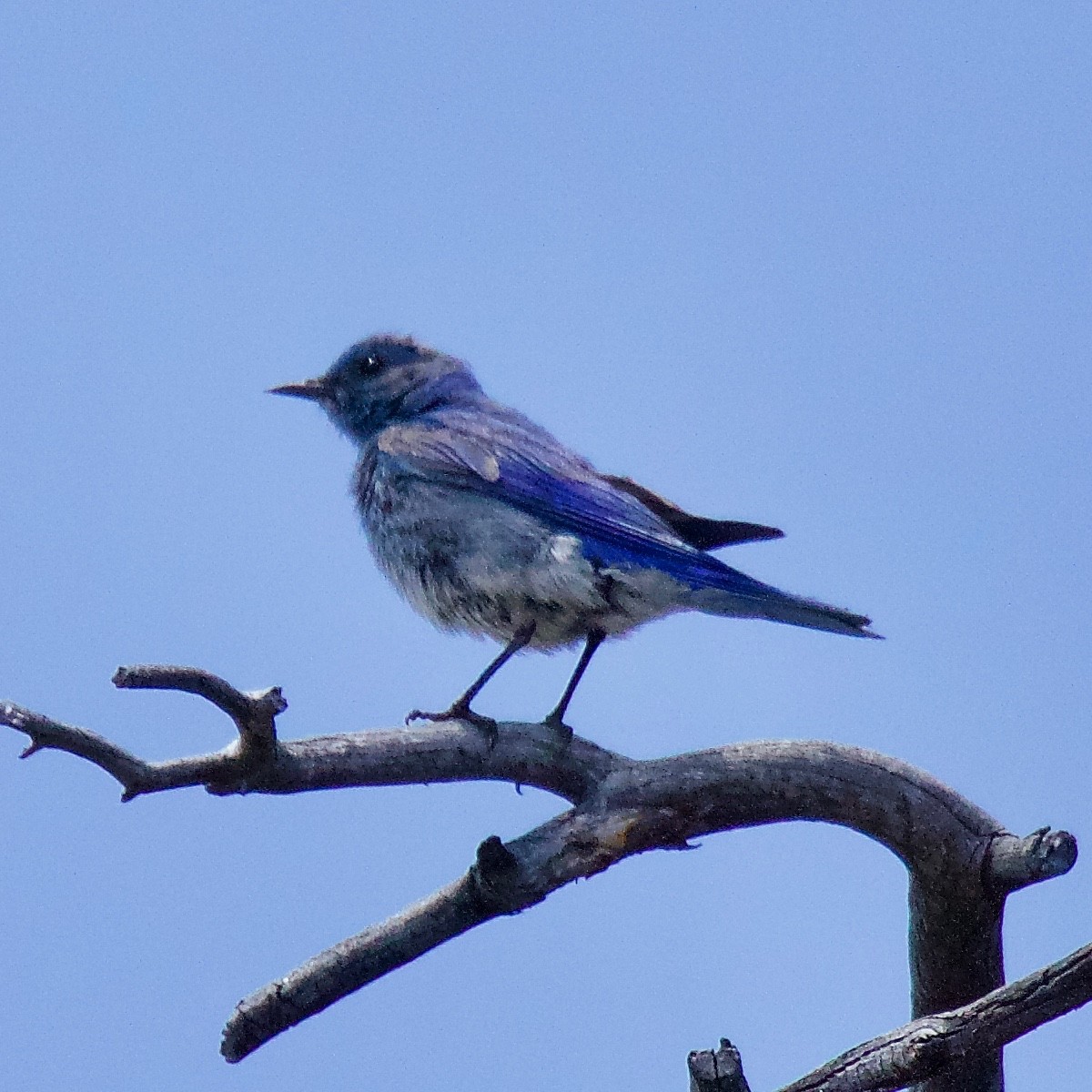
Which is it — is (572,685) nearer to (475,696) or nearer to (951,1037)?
(475,696)

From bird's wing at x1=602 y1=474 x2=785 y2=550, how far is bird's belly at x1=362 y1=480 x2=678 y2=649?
1.25 ft

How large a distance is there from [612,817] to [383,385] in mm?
2482

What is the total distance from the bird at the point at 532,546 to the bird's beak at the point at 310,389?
613 millimetres

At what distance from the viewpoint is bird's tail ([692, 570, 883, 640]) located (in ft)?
13.6

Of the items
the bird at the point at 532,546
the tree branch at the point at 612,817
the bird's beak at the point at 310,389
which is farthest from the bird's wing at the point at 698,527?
the bird's beak at the point at 310,389

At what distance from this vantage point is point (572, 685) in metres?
4.68

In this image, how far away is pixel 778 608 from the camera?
4234 millimetres

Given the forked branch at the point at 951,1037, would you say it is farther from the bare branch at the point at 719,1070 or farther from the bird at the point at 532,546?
the bird at the point at 532,546

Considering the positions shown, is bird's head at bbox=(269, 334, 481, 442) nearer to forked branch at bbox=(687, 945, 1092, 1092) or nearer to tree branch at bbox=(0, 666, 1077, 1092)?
tree branch at bbox=(0, 666, 1077, 1092)

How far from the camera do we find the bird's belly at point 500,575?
4.61 meters

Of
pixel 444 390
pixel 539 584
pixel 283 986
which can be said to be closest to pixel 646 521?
pixel 539 584

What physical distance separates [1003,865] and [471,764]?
55.7 inches

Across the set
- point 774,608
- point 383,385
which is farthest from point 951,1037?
point 383,385

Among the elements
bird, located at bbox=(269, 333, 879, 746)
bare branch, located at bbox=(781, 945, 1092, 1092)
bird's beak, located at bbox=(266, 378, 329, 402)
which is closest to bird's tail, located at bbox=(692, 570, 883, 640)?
bird, located at bbox=(269, 333, 879, 746)
